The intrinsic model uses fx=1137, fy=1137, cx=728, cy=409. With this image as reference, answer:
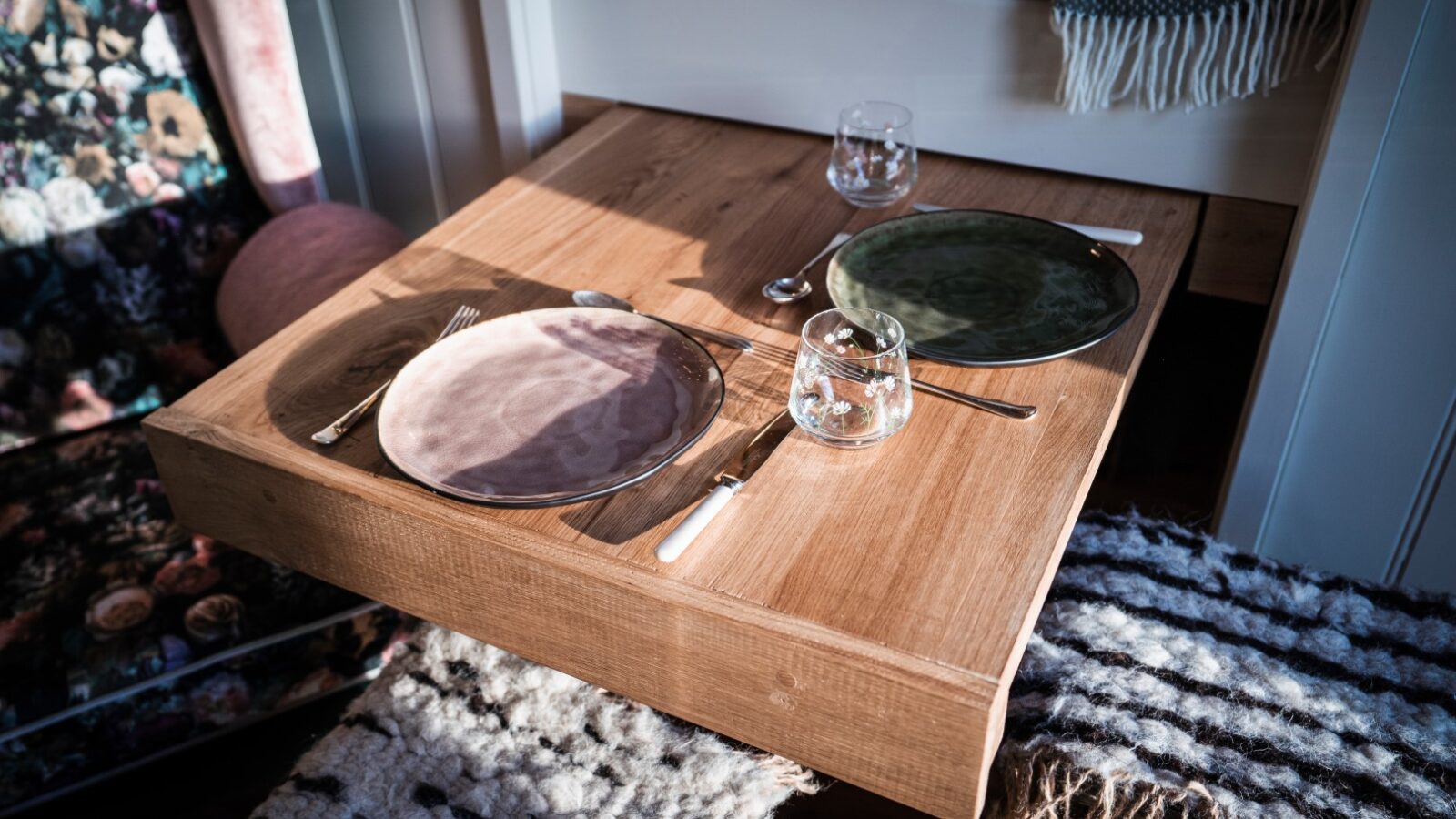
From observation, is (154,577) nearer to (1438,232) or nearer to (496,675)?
(496,675)

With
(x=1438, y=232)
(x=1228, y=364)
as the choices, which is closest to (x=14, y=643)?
(x=1228, y=364)

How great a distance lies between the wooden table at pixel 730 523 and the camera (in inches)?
29.8

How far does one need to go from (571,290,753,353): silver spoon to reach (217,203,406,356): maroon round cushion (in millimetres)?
499

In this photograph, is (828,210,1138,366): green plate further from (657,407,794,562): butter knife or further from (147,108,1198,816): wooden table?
(657,407,794,562): butter knife

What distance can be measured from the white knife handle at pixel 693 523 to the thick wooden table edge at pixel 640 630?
0.02 m

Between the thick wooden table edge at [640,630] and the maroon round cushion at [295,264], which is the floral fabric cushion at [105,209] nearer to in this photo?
the maroon round cushion at [295,264]

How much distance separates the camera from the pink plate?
0.88 m

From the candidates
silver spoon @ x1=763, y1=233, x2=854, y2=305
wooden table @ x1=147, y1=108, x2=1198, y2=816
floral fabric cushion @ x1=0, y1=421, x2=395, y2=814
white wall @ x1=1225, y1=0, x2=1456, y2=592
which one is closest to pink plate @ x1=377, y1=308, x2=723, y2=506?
wooden table @ x1=147, y1=108, x2=1198, y2=816

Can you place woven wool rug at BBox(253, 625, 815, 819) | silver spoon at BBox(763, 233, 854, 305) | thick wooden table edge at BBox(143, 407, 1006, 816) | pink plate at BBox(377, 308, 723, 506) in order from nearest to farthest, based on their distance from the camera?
1. thick wooden table edge at BBox(143, 407, 1006, 816)
2. pink plate at BBox(377, 308, 723, 506)
3. woven wool rug at BBox(253, 625, 815, 819)
4. silver spoon at BBox(763, 233, 854, 305)

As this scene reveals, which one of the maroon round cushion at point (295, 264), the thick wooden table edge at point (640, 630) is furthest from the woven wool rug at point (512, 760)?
the maroon round cushion at point (295, 264)

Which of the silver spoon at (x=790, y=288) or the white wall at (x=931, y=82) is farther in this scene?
the white wall at (x=931, y=82)

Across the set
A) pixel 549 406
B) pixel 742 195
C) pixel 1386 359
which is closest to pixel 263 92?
pixel 742 195

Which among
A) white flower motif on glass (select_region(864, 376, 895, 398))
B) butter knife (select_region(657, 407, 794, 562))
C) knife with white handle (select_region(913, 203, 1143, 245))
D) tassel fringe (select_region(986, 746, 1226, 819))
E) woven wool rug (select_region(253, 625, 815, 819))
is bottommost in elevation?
woven wool rug (select_region(253, 625, 815, 819))

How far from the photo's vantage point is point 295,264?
1495mm
